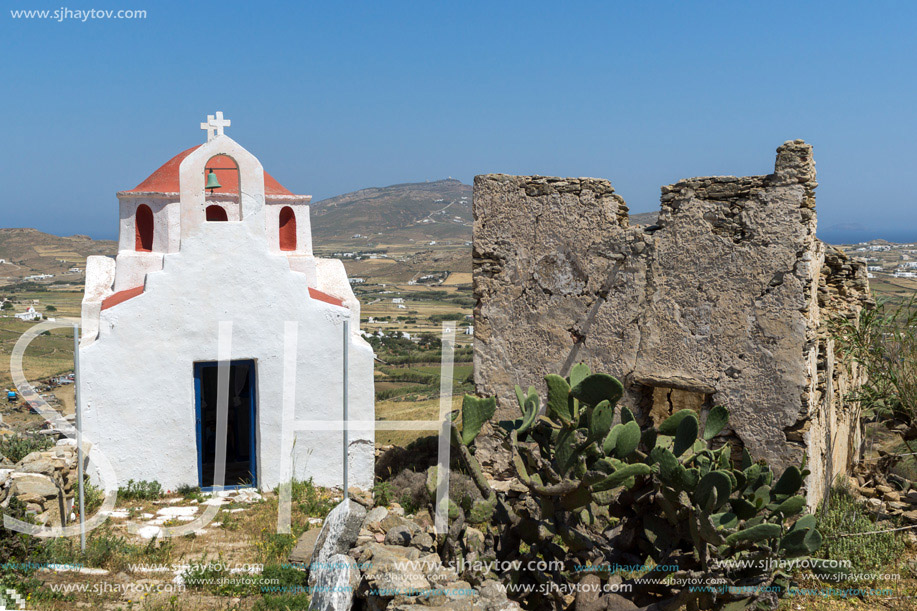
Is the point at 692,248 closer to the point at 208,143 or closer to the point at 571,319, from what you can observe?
the point at 571,319

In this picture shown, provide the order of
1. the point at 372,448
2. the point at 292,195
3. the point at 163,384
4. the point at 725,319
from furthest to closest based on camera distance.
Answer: the point at 292,195 → the point at 372,448 → the point at 163,384 → the point at 725,319

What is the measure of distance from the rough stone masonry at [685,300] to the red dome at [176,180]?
14.1ft

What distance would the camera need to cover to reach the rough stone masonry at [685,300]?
625cm

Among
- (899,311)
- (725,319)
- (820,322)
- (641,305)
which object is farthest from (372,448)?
(899,311)

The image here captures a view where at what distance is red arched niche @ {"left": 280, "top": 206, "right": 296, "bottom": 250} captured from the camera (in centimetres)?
1071

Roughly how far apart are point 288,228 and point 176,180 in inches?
66.5

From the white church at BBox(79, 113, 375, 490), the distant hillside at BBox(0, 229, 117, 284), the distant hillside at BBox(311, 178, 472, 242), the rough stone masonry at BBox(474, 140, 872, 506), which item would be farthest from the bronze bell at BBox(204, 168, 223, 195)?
the distant hillside at BBox(311, 178, 472, 242)

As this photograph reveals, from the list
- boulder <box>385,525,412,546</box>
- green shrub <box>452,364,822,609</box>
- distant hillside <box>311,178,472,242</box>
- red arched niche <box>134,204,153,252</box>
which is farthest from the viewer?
distant hillside <box>311,178,472,242</box>

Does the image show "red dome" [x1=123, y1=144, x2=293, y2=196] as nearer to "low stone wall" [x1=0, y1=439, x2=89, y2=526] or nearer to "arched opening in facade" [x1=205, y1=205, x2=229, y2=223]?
"arched opening in facade" [x1=205, y1=205, x2=229, y2=223]

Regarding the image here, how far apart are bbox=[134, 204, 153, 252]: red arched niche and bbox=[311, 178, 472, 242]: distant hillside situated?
384 feet

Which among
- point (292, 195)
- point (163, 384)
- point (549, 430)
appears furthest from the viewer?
point (292, 195)

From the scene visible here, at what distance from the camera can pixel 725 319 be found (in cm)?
654

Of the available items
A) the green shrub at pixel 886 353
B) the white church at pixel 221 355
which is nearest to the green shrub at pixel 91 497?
the white church at pixel 221 355

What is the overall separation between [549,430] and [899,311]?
14.2 feet
